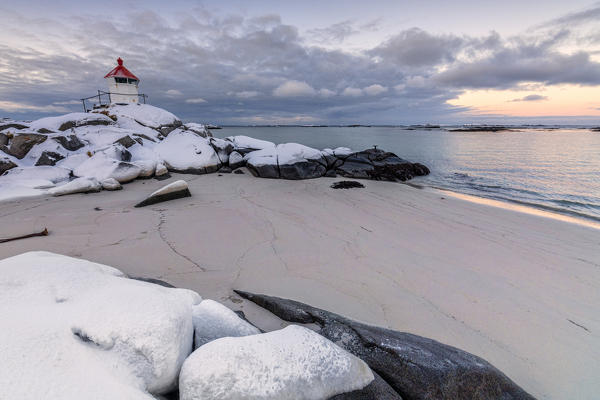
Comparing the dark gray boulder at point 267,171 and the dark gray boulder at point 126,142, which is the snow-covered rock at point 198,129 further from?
the dark gray boulder at point 267,171

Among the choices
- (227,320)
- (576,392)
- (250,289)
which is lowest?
(576,392)

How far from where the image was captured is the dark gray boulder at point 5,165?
1045 cm

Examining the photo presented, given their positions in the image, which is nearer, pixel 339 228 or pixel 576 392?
pixel 576 392

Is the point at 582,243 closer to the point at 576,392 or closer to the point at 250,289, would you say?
the point at 576,392

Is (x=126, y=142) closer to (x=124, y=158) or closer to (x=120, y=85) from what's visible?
(x=124, y=158)

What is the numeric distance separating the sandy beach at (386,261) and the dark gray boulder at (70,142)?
654 centimetres

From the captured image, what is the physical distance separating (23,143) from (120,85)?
21414 millimetres

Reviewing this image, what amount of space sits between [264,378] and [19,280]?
2.23 metres

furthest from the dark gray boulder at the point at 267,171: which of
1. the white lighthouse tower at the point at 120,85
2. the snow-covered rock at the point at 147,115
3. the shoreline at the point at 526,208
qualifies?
the white lighthouse tower at the point at 120,85

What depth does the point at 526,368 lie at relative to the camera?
2740mm

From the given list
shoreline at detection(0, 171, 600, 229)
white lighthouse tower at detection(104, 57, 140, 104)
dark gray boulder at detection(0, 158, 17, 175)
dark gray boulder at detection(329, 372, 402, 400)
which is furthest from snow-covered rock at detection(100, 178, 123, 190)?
white lighthouse tower at detection(104, 57, 140, 104)

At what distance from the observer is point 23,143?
12.0m

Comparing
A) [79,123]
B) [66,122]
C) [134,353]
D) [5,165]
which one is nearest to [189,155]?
[5,165]

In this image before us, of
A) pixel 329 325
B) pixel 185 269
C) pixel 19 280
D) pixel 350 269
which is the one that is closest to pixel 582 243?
pixel 350 269
